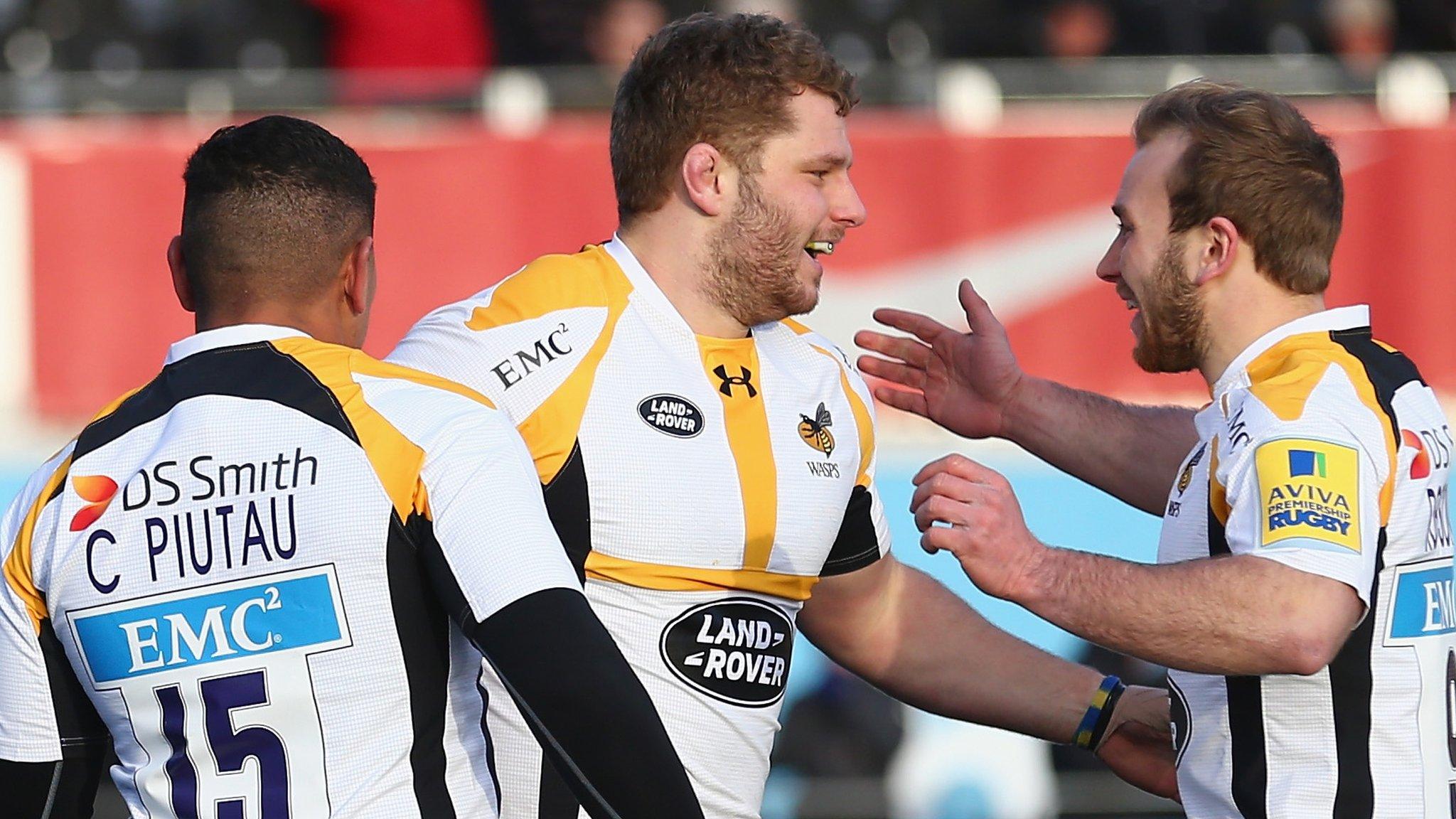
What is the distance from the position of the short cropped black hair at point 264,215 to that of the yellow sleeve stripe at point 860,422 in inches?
49.3

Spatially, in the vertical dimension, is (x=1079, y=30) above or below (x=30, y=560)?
above

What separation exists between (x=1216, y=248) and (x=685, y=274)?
109 centimetres

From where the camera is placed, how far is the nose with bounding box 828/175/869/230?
365 centimetres

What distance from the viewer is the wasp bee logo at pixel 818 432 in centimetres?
358

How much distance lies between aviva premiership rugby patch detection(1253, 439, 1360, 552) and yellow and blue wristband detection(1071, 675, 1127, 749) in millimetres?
1064

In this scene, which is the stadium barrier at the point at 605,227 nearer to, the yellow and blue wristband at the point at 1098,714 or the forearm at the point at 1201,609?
the yellow and blue wristband at the point at 1098,714

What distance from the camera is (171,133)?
24.1ft

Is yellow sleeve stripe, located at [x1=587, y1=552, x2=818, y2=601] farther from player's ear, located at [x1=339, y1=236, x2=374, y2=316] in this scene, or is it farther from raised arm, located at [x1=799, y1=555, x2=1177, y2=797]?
player's ear, located at [x1=339, y1=236, x2=374, y2=316]

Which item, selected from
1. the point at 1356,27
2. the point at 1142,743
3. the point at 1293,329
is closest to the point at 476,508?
the point at 1293,329

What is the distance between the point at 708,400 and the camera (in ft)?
11.5

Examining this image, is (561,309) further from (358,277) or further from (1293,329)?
(1293,329)

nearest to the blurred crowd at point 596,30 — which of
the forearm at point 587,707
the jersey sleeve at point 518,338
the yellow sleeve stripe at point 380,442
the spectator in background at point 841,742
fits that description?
the spectator in background at point 841,742

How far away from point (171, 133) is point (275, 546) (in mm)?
5221

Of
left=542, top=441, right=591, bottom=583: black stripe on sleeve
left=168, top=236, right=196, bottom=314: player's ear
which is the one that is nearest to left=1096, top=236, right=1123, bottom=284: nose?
left=542, top=441, right=591, bottom=583: black stripe on sleeve
